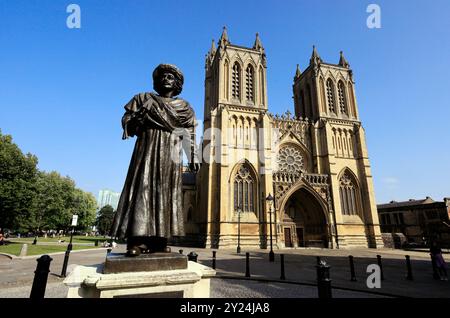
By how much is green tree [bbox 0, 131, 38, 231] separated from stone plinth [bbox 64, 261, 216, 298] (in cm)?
2881

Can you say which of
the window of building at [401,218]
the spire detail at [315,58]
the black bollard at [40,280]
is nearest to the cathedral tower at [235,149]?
the spire detail at [315,58]

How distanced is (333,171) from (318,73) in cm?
1483

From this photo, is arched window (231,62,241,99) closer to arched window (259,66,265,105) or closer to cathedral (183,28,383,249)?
cathedral (183,28,383,249)

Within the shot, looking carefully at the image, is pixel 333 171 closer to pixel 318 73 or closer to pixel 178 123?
pixel 318 73

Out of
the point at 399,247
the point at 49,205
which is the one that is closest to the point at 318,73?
the point at 399,247

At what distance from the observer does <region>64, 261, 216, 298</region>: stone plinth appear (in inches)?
90.0

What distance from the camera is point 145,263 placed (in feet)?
8.82

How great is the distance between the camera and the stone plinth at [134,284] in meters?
2.29

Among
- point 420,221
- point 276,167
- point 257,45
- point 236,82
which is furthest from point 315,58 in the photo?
point 420,221

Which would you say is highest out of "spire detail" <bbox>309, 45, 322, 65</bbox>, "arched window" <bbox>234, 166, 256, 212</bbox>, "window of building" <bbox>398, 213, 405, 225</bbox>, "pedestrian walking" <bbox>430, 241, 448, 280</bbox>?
"spire detail" <bbox>309, 45, 322, 65</bbox>

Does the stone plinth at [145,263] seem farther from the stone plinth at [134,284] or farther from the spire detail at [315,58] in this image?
the spire detail at [315,58]

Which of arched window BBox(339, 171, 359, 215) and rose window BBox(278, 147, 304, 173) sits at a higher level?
rose window BBox(278, 147, 304, 173)

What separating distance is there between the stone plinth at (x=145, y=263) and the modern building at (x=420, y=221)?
139 ft

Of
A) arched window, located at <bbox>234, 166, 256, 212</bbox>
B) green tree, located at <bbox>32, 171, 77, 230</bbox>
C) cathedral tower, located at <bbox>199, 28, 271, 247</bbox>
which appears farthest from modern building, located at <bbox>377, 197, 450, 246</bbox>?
green tree, located at <bbox>32, 171, 77, 230</bbox>
